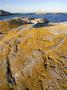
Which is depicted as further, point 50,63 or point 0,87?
point 0,87

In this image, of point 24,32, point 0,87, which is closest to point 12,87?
point 0,87

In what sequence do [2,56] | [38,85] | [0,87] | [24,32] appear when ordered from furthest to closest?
[24,32] → [2,56] → [0,87] → [38,85]

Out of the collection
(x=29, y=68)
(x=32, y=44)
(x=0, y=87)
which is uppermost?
(x=32, y=44)

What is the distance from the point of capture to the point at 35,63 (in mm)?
7855

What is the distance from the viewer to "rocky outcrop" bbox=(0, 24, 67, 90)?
24.2 ft

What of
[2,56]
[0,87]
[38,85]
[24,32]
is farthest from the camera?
[24,32]

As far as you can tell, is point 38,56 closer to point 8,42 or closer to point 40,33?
point 40,33

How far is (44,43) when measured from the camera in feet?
27.0

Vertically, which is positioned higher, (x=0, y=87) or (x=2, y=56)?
(x=2, y=56)

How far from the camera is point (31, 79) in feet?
25.1

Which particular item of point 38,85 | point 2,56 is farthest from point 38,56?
point 2,56

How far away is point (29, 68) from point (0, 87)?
127 centimetres

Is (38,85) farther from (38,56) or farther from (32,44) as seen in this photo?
(32,44)

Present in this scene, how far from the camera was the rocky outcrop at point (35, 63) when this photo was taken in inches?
290
